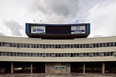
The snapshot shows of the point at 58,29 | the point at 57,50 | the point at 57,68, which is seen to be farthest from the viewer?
the point at 58,29

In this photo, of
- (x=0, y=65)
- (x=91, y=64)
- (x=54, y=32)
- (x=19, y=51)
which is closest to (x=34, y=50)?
(x=19, y=51)

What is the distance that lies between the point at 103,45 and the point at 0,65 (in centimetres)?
3721

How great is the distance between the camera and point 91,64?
2623cm

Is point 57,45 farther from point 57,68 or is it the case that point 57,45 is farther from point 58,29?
point 57,68

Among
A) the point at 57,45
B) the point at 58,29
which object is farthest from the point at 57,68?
the point at 58,29

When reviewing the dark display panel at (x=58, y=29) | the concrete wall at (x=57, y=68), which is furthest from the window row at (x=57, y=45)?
the concrete wall at (x=57, y=68)

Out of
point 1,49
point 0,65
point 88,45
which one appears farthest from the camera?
point 0,65

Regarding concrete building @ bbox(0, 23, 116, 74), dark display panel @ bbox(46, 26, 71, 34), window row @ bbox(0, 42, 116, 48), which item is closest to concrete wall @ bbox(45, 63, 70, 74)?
concrete building @ bbox(0, 23, 116, 74)

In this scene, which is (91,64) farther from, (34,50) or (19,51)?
(19,51)

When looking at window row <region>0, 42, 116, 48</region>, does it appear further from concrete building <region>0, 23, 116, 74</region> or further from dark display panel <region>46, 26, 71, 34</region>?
dark display panel <region>46, 26, 71, 34</region>

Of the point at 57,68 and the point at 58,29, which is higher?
the point at 58,29

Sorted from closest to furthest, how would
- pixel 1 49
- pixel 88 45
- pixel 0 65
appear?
pixel 1 49 < pixel 88 45 < pixel 0 65

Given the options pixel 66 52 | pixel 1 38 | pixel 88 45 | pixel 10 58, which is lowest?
pixel 10 58

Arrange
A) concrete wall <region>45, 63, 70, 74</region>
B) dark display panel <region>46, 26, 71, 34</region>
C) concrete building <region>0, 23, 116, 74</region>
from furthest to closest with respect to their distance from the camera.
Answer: dark display panel <region>46, 26, 71, 34</region> → concrete wall <region>45, 63, 70, 74</region> → concrete building <region>0, 23, 116, 74</region>
